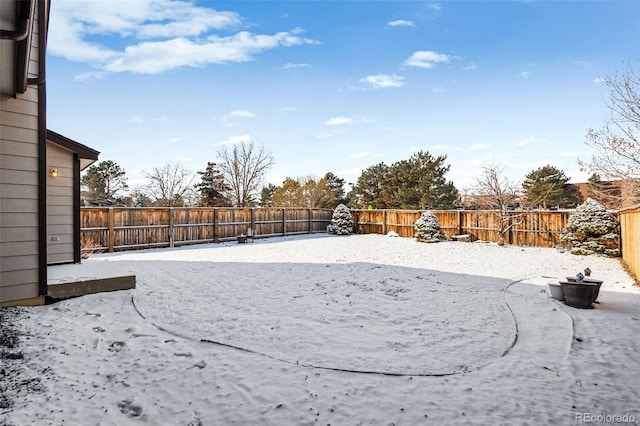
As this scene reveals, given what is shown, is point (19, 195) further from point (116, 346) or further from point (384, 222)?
point (384, 222)

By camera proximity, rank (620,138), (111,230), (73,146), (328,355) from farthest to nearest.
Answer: (111,230), (620,138), (73,146), (328,355)

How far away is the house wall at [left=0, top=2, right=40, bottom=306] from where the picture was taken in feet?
12.9

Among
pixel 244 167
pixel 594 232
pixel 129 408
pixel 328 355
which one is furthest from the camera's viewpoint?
pixel 244 167

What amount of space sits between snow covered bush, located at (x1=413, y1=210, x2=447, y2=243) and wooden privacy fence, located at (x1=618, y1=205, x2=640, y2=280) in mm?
5974

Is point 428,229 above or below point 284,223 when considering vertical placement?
below

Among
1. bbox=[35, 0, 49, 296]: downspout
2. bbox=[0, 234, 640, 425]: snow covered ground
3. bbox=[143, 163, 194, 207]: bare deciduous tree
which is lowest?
bbox=[0, 234, 640, 425]: snow covered ground

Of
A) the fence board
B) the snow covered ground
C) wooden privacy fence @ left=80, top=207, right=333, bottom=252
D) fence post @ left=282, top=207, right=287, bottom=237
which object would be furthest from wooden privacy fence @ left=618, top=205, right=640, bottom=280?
fence post @ left=282, top=207, right=287, bottom=237

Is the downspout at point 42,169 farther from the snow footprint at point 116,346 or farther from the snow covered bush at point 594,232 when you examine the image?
the snow covered bush at point 594,232

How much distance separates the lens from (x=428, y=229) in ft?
45.8

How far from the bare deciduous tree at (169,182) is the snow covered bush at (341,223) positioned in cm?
1502

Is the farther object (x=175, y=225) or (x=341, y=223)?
(x=341, y=223)

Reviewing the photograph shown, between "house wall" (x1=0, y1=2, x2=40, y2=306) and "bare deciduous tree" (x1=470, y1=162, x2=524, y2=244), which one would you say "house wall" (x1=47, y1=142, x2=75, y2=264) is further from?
"bare deciduous tree" (x1=470, y1=162, x2=524, y2=244)

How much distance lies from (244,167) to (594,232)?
23.0 m

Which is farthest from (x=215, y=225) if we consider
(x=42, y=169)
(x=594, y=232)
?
(x=594, y=232)
